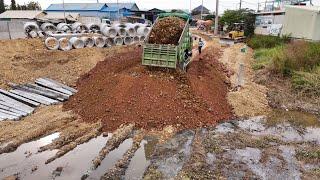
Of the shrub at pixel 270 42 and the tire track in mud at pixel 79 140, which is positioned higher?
the shrub at pixel 270 42

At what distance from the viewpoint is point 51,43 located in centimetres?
2159

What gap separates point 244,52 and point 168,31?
11369 mm

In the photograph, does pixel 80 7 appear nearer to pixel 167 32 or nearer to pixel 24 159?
pixel 167 32

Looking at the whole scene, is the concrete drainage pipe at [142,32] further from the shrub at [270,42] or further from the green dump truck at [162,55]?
the green dump truck at [162,55]

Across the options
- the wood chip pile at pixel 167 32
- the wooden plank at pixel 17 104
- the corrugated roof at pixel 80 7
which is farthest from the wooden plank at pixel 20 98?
the corrugated roof at pixel 80 7

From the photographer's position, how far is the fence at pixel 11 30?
885 inches

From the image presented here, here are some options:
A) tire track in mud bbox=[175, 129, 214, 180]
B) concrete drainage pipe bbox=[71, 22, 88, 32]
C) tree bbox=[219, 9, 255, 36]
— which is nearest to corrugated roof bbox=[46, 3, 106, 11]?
tree bbox=[219, 9, 255, 36]

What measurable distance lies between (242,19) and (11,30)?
24.1 m

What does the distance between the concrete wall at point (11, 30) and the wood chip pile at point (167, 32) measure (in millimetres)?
12939

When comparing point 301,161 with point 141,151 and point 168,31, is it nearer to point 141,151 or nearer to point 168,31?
point 141,151

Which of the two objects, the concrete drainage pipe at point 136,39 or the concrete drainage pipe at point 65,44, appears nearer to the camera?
the concrete drainage pipe at point 65,44

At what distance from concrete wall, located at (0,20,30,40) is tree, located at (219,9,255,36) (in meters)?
21.5

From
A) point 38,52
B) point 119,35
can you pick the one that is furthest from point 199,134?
point 119,35

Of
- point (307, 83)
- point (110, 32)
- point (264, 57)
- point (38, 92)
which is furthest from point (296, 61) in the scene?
point (110, 32)
